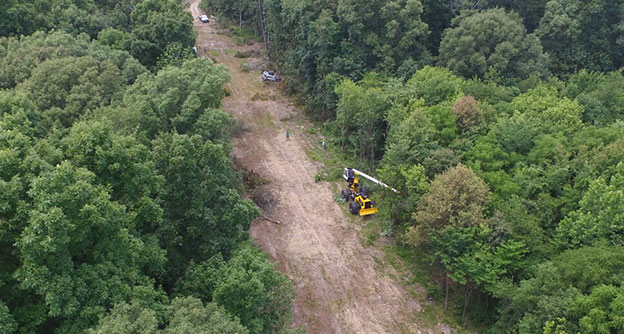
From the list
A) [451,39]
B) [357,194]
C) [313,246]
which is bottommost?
[313,246]

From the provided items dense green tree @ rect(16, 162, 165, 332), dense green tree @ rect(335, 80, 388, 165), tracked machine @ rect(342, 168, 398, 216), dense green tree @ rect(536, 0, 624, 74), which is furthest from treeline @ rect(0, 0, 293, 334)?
dense green tree @ rect(536, 0, 624, 74)

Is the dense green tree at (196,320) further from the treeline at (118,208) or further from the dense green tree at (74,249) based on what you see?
the dense green tree at (74,249)

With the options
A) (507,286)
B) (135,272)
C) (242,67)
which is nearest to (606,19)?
(507,286)

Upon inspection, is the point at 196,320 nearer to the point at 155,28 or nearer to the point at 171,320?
the point at 171,320

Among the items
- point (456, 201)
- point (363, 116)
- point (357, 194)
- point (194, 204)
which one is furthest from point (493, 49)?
point (194, 204)

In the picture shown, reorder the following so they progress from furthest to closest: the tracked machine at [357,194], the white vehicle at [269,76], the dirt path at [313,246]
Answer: the white vehicle at [269,76]
the tracked machine at [357,194]
the dirt path at [313,246]

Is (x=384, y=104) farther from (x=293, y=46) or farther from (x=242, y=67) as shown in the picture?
(x=242, y=67)

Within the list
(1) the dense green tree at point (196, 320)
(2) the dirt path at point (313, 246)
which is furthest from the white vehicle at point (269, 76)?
(1) the dense green tree at point (196, 320)

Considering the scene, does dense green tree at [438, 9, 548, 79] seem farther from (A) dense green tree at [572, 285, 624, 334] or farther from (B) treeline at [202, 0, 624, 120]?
(A) dense green tree at [572, 285, 624, 334]
